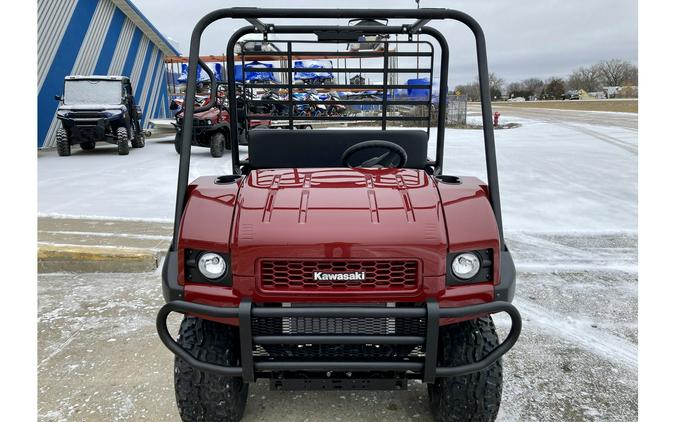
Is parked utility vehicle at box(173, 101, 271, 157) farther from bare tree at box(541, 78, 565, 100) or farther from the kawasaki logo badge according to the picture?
bare tree at box(541, 78, 565, 100)

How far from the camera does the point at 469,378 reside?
6.67ft

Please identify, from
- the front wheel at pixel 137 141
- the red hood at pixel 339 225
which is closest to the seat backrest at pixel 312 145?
the red hood at pixel 339 225

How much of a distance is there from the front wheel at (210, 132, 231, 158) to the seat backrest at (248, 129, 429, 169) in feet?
27.9

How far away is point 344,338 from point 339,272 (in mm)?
232

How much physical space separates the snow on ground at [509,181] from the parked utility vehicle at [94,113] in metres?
0.44

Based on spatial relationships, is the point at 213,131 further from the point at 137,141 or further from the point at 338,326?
the point at 338,326

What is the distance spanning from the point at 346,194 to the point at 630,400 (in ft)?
5.78

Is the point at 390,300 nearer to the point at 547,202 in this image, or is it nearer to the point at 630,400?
the point at 630,400

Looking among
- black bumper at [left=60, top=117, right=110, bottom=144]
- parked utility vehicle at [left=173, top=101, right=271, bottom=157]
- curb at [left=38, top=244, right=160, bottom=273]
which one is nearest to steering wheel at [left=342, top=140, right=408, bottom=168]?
curb at [left=38, top=244, right=160, bottom=273]

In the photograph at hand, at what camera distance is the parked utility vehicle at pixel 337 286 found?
179 centimetres

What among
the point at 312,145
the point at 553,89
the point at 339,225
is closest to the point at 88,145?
the point at 312,145

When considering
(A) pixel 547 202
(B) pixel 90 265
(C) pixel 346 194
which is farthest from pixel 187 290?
(A) pixel 547 202

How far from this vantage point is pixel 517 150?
12.4m

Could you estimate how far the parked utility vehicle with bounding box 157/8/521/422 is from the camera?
1785 mm
